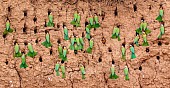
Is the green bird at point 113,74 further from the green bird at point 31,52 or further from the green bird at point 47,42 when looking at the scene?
the green bird at point 31,52

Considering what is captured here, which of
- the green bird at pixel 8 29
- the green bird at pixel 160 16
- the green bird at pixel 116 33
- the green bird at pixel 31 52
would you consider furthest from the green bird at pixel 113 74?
the green bird at pixel 8 29

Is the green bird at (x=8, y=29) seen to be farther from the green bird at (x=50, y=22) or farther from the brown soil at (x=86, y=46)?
the green bird at (x=50, y=22)

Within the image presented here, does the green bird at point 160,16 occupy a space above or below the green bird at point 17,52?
above

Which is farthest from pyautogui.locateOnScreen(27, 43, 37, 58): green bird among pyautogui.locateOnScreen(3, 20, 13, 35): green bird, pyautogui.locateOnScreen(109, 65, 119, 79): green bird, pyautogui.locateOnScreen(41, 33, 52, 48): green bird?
pyautogui.locateOnScreen(109, 65, 119, 79): green bird

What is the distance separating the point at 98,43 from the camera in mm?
5215

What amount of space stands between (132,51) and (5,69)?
4.90 feet

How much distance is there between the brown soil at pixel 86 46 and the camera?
5.21m

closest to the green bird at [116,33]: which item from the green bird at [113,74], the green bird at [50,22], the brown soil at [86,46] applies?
the brown soil at [86,46]

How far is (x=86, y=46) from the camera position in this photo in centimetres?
524

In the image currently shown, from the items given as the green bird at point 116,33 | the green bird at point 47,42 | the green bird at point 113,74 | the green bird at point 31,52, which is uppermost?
the green bird at point 116,33

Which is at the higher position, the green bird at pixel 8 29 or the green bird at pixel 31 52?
the green bird at pixel 8 29

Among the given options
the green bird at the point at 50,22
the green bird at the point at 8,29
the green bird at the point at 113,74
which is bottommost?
the green bird at the point at 113,74

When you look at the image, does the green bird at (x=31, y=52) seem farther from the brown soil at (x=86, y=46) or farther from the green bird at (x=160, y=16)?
the green bird at (x=160, y=16)

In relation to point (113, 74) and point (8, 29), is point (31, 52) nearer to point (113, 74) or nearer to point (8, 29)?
point (8, 29)
